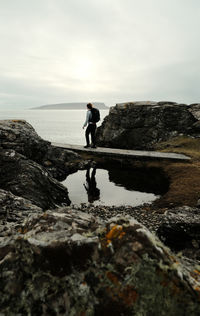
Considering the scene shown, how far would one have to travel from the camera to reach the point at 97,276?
9.84ft

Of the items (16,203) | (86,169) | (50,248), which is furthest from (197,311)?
(86,169)

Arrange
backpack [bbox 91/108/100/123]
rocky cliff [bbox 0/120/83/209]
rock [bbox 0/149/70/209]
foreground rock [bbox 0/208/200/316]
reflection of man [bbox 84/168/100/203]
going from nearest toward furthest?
foreground rock [bbox 0/208/200/316]
rock [bbox 0/149/70/209]
rocky cliff [bbox 0/120/83/209]
reflection of man [bbox 84/168/100/203]
backpack [bbox 91/108/100/123]

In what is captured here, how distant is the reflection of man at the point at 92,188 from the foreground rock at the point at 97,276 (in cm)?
946

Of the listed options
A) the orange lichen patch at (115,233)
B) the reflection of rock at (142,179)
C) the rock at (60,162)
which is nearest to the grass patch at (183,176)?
the reflection of rock at (142,179)

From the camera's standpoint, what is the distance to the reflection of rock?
14625 mm

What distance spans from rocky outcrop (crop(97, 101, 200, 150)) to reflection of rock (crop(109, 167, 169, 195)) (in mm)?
8424

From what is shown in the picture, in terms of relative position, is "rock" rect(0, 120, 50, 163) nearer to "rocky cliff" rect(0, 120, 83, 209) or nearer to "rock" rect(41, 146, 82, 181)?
"rocky cliff" rect(0, 120, 83, 209)

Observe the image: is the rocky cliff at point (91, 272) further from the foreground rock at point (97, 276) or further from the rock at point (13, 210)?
the rock at point (13, 210)

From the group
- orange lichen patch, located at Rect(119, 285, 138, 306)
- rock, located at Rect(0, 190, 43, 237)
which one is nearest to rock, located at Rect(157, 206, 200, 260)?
rock, located at Rect(0, 190, 43, 237)

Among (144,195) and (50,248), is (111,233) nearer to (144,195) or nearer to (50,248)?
(50,248)

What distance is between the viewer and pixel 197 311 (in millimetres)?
2689

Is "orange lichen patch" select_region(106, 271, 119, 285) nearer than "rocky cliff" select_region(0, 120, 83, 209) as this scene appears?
Yes

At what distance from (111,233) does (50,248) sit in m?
0.96

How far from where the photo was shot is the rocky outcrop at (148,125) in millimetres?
26328
